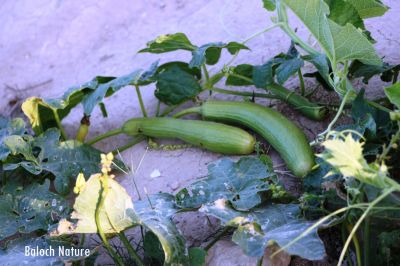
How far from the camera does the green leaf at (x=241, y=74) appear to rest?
2.06 meters

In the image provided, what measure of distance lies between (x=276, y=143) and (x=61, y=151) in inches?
29.2

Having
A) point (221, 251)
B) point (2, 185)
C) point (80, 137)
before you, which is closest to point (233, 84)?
point (80, 137)

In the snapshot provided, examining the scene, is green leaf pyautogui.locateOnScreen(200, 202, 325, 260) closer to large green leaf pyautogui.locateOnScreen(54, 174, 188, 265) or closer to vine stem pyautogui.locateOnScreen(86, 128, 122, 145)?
large green leaf pyautogui.locateOnScreen(54, 174, 188, 265)

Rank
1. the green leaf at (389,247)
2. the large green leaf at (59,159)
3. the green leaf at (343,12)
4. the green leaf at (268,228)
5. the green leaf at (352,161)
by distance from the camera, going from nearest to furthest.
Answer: the green leaf at (352,161), the green leaf at (268,228), the green leaf at (389,247), the green leaf at (343,12), the large green leaf at (59,159)

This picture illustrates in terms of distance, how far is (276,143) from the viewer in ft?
6.01

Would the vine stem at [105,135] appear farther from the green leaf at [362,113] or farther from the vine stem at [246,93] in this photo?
the green leaf at [362,113]

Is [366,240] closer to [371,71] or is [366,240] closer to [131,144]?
[371,71]

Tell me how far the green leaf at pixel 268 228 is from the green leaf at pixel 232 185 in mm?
57

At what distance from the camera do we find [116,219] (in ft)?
4.78

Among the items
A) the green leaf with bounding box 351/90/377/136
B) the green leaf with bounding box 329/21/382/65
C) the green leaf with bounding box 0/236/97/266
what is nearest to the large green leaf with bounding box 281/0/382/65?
the green leaf with bounding box 329/21/382/65

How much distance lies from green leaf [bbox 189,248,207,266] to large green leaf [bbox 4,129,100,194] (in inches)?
24.3

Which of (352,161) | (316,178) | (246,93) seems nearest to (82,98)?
(246,93)

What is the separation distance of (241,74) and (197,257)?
83 centimetres

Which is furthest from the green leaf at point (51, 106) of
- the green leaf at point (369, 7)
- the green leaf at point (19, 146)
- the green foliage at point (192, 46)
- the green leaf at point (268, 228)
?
the green leaf at point (369, 7)
